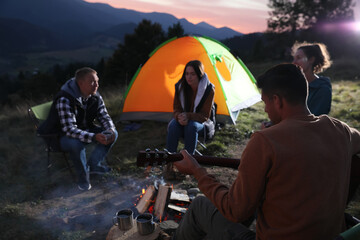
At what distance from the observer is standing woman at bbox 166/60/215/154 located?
4.09 m

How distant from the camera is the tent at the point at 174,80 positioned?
5910mm

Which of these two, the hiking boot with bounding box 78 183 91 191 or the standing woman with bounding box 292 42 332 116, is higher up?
the standing woman with bounding box 292 42 332 116

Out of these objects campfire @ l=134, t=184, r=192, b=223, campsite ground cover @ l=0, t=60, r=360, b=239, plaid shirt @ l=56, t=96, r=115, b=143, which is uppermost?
plaid shirt @ l=56, t=96, r=115, b=143

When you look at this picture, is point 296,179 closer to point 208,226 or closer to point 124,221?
point 208,226

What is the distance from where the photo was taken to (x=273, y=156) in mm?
1290

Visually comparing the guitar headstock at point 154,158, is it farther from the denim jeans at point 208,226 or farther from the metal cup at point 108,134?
the metal cup at point 108,134

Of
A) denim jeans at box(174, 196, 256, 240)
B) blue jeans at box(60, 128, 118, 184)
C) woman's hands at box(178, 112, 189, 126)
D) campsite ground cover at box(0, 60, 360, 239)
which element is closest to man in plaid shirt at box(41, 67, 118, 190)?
blue jeans at box(60, 128, 118, 184)

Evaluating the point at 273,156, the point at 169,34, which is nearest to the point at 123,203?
the point at 273,156

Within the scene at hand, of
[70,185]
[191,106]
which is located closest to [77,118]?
[70,185]

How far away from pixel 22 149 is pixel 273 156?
17.8 feet

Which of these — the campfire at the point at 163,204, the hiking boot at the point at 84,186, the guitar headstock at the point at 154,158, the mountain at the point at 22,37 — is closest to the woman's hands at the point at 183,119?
the campfire at the point at 163,204

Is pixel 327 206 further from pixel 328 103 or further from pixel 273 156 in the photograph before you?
pixel 328 103

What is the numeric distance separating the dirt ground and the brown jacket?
2102mm

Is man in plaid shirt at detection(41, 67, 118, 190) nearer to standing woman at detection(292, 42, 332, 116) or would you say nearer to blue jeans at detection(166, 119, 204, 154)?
blue jeans at detection(166, 119, 204, 154)
